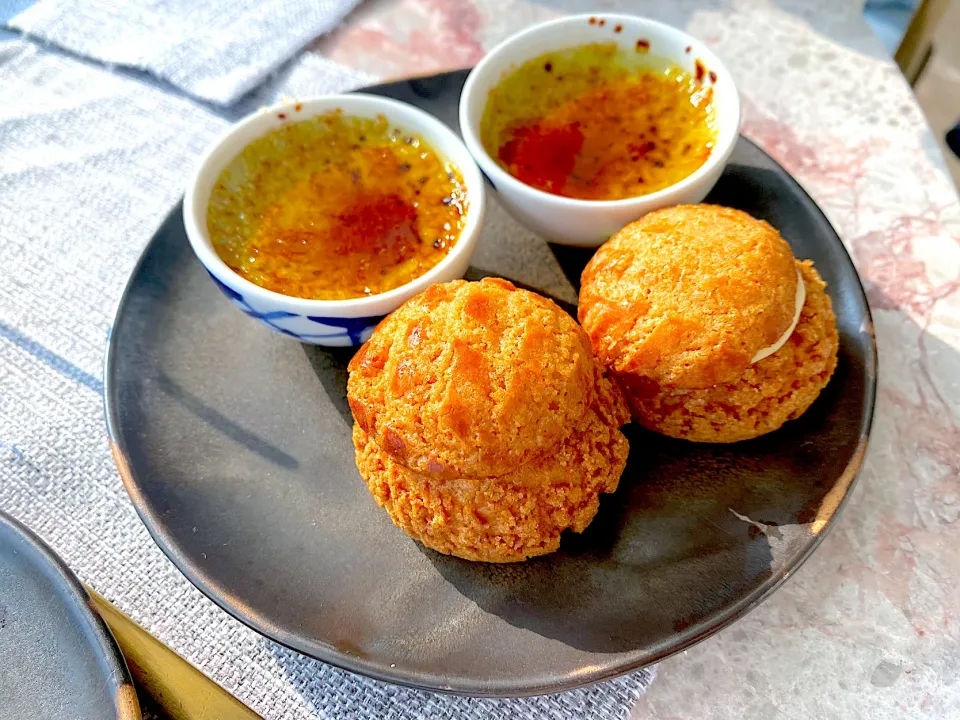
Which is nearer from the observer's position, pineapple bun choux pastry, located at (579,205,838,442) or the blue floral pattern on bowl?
pineapple bun choux pastry, located at (579,205,838,442)

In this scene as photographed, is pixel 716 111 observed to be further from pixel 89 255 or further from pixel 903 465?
pixel 89 255

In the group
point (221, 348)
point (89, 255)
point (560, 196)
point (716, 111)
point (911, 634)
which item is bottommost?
point (89, 255)

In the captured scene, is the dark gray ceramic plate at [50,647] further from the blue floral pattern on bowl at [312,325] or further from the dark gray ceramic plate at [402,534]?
the blue floral pattern on bowl at [312,325]

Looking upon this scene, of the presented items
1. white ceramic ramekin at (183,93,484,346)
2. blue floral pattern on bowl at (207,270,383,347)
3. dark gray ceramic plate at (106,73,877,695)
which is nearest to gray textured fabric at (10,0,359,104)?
white ceramic ramekin at (183,93,484,346)

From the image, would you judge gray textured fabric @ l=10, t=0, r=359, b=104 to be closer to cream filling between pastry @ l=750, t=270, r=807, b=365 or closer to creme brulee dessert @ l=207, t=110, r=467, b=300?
creme brulee dessert @ l=207, t=110, r=467, b=300

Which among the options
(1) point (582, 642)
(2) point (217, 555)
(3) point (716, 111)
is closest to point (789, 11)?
(3) point (716, 111)

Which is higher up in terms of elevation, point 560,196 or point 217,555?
point 560,196

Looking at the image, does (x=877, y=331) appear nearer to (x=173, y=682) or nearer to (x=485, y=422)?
(x=485, y=422)
